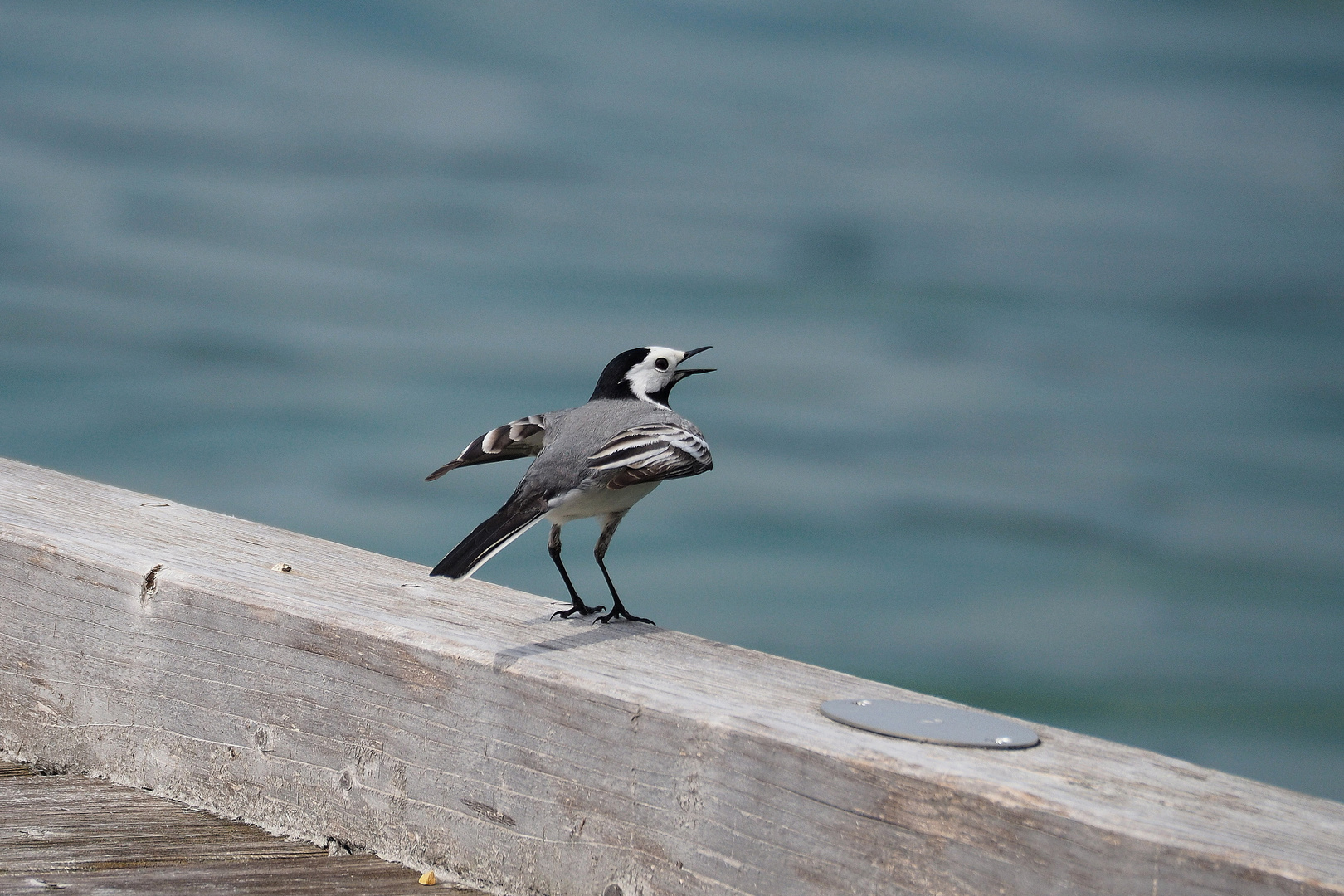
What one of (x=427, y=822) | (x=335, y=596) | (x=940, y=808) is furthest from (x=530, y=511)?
(x=940, y=808)

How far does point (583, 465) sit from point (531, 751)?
0.93m

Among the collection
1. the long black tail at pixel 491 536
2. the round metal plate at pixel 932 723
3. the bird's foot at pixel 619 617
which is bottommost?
the bird's foot at pixel 619 617

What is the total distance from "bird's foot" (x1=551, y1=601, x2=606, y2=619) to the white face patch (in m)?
0.74

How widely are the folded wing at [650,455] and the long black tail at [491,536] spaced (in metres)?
0.20

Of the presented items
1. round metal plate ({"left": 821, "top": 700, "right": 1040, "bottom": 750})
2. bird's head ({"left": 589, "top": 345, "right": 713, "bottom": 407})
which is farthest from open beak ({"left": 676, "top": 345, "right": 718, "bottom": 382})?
round metal plate ({"left": 821, "top": 700, "right": 1040, "bottom": 750})

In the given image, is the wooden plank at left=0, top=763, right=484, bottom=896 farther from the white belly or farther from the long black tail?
the white belly

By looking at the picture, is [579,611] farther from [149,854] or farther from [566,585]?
[149,854]

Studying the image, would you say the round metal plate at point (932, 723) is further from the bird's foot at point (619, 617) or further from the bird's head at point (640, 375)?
the bird's head at point (640, 375)

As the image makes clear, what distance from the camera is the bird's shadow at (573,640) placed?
8.51ft

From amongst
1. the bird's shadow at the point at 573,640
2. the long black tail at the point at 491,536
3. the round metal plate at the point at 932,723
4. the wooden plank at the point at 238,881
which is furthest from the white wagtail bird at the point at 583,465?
the round metal plate at the point at 932,723

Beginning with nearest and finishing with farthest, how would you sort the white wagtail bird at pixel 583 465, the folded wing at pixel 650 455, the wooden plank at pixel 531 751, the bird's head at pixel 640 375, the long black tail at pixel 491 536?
the wooden plank at pixel 531 751
the long black tail at pixel 491 536
the white wagtail bird at pixel 583 465
the folded wing at pixel 650 455
the bird's head at pixel 640 375

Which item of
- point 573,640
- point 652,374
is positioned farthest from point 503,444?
point 573,640

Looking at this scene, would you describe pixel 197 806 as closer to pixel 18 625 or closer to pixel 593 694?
pixel 18 625

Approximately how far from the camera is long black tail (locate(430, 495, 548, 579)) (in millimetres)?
2873
